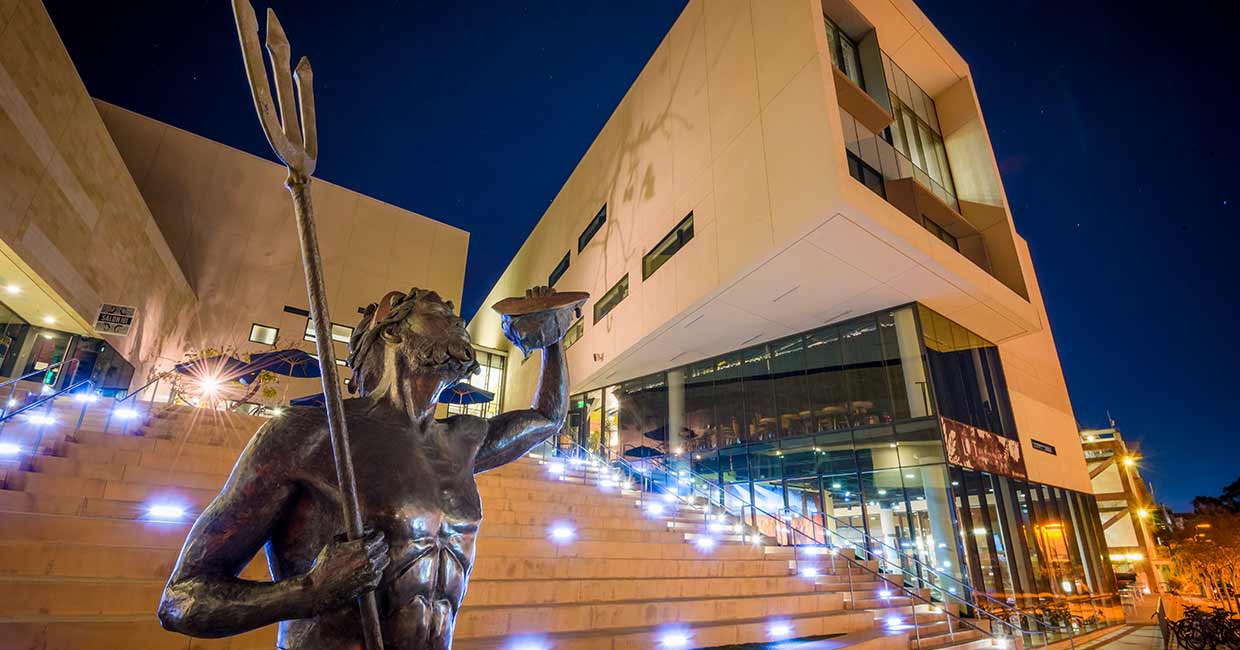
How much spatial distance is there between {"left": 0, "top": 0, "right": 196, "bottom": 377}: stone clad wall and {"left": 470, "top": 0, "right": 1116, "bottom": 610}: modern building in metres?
13.4

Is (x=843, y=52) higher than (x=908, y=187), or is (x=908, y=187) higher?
(x=843, y=52)

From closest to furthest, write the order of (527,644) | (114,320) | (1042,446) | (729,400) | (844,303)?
1. (527,644)
2. (114,320)
3. (844,303)
4. (1042,446)
5. (729,400)

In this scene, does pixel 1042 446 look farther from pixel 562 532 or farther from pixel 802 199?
pixel 562 532

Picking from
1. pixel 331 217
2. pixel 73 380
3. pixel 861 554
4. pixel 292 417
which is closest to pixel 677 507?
pixel 861 554

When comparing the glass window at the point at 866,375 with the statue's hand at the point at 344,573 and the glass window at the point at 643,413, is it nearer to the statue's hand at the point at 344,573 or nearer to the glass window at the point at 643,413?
the glass window at the point at 643,413

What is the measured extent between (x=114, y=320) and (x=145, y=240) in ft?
24.5

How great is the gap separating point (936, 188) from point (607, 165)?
473 inches

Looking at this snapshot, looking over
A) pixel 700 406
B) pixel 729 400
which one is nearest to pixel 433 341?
pixel 729 400

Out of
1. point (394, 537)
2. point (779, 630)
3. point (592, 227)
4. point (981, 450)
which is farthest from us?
point (592, 227)

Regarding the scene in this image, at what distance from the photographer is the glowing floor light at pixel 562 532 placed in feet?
24.1

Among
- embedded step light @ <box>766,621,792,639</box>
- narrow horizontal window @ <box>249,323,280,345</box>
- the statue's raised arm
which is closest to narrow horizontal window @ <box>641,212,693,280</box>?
embedded step light @ <box>766,621,792,639</box>

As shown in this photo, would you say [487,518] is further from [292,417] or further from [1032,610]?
[1032,610]

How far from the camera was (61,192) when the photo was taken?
1063 centimetres

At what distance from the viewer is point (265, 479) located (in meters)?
1.12
